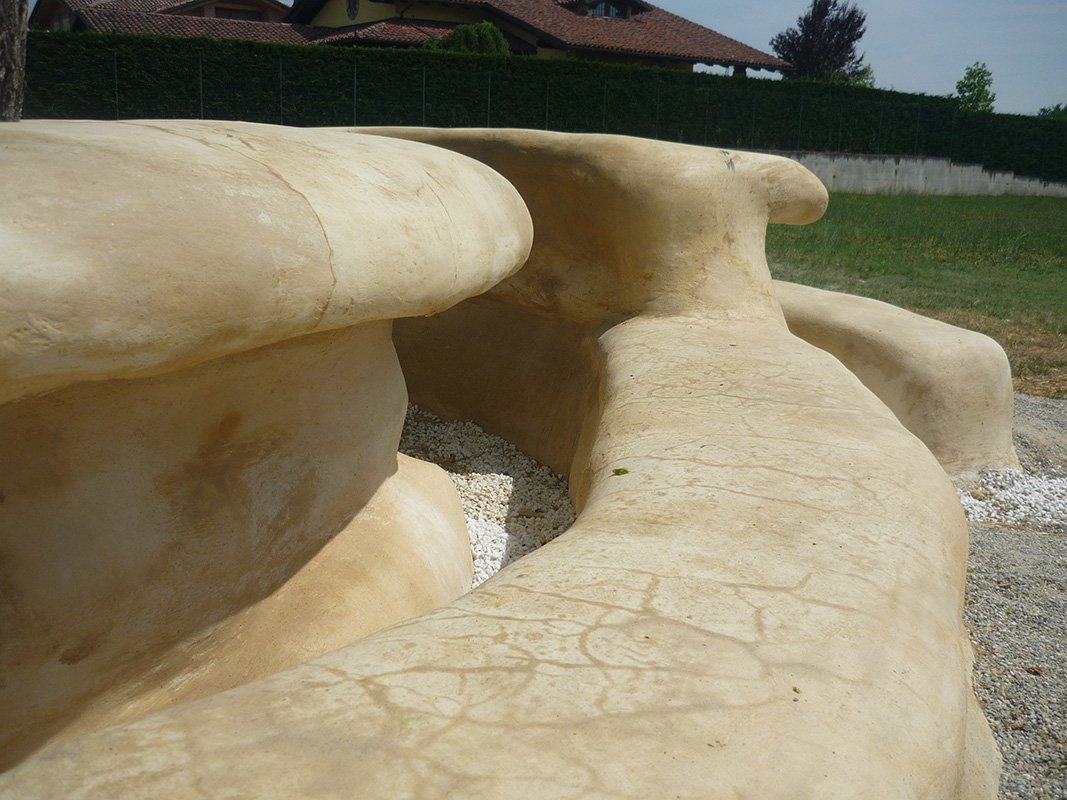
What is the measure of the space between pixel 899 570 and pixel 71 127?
1.56 meters

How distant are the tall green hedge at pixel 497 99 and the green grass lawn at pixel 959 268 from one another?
3.78 metres

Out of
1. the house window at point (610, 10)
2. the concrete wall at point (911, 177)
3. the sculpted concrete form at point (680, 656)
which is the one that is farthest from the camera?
the house window at point (610, 10)

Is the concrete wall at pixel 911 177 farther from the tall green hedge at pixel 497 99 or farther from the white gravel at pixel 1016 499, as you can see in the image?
the white gravel at pixel 1016 499

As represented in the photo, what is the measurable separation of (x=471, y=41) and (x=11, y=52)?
14.3m

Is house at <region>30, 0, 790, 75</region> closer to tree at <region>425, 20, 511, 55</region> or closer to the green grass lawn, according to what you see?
tree at <region>425, 20, 511, 55</region>

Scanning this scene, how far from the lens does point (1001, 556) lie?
3.57 metres

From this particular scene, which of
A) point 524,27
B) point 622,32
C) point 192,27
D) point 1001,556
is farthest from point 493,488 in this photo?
point 622,32

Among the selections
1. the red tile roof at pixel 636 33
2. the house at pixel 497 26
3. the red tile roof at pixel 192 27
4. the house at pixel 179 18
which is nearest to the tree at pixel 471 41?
the house at pixel 179 18

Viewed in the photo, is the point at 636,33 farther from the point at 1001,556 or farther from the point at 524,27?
the point at 1001,556

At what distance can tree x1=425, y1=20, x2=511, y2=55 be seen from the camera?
59.5 feet

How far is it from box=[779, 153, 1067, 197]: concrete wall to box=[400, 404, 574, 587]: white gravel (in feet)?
58.2

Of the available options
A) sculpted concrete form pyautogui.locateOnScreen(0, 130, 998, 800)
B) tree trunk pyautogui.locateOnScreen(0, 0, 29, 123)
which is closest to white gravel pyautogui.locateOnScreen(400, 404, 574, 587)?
sculpted concrete form pyautogui.locateOnScreen(0, 130, 998, 800)

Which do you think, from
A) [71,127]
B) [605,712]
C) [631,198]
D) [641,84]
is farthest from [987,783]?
[641,84]

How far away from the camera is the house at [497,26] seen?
22.8 metres
